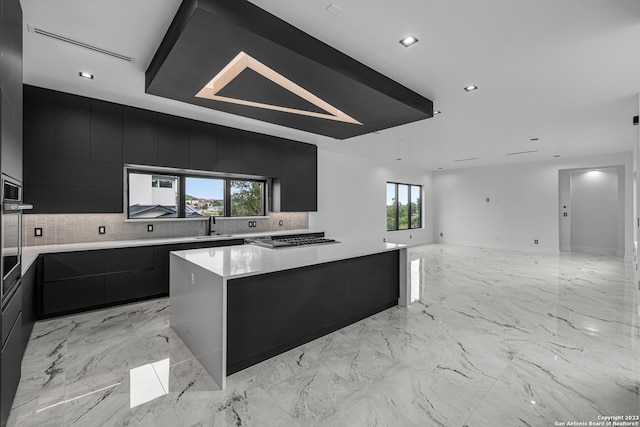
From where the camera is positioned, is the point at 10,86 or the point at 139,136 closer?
the point at 10,86

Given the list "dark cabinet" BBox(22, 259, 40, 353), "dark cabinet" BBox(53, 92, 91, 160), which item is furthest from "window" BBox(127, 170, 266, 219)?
"dark cabinet" BBox(22, 259, 40, 353)

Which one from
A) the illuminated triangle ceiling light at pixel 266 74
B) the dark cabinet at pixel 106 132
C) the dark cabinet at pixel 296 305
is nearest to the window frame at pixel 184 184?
the dark cabinet at pixel 106 132

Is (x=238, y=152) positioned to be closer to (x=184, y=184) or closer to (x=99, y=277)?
(x=184, y=184)

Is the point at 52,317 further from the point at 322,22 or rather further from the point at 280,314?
the point at 322,22

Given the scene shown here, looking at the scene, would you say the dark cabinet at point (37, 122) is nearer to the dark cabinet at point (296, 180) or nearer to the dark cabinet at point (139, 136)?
the dark cabinet at point (139, 136)

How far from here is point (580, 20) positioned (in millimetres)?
2127

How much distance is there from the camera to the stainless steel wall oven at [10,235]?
1559 millimetres

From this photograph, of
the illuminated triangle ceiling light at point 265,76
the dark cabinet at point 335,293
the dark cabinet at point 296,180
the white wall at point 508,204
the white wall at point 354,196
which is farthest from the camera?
the white wall at point 508,204

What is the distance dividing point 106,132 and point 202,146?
118 centimetres

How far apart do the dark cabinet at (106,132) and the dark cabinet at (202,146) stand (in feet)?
2.90

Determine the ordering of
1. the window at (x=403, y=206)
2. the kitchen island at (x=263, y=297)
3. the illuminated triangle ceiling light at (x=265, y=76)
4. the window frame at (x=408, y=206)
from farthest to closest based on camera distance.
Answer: the window frame at (x=408, y=206)
the window at (x=403, y=206)
the illuminated triangle ceiling light at (x=265, y=76)
the kitchen island at (x=263, y=297)

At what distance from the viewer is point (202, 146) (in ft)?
14.7

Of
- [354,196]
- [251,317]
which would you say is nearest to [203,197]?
[251,317]

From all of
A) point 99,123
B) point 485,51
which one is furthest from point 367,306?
point 99,123
